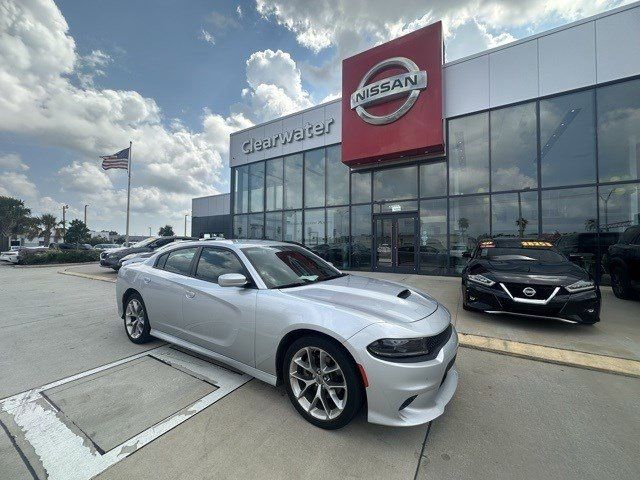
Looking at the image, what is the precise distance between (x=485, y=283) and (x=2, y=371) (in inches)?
255

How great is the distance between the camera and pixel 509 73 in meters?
9.70

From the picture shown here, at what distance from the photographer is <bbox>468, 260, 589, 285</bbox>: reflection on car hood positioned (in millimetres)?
4277

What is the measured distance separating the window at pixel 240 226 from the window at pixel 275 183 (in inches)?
73.8

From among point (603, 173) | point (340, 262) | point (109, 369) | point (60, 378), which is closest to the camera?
point (60, 378)

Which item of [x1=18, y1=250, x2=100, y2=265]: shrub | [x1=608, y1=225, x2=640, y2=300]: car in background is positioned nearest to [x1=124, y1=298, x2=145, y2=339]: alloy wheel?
[x1=608, y1=225, x2=640, y2=300]: car in background

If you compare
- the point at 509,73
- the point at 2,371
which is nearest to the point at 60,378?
the point at 2,371

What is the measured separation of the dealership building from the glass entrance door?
1.7 inches

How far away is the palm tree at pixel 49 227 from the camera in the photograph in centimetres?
5751

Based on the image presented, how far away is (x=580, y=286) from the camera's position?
4.20m

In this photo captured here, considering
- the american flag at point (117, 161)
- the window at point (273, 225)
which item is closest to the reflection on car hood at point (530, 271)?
the window at point (273, 225)

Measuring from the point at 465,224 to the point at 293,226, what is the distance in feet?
25.5

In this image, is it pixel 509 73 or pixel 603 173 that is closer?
pixel 603 173

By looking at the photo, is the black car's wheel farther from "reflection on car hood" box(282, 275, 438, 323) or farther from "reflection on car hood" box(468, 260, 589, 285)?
"reflection on car hood" box(282, 275, 438, 323)

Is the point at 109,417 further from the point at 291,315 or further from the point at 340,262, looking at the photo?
the point at 340,262
